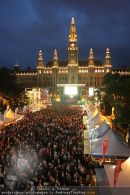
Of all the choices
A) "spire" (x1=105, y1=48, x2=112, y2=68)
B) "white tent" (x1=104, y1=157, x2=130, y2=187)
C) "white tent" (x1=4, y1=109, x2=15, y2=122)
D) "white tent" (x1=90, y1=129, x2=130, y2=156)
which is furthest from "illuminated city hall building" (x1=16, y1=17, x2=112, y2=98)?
"white tent" (x1=104, y1=157, x2=130, y2=187)

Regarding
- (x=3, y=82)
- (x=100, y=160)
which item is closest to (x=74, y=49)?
(x=3, y=82)

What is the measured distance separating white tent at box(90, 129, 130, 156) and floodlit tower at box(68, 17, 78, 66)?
139m

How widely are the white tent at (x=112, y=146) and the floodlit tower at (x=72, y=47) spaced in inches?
5467

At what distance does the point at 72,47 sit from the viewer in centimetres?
16012

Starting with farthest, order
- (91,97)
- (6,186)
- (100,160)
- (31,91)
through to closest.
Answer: (91,97) < (31,91) < (100,160) < (6,186)

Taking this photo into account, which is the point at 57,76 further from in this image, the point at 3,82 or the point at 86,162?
the point at 86,162

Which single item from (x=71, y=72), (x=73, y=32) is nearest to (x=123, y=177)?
(x=71, y=72)

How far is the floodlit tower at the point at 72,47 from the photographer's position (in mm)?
159875

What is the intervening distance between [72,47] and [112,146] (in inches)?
5603

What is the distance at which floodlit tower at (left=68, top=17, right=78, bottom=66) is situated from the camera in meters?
160

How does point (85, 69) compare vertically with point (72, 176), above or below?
above

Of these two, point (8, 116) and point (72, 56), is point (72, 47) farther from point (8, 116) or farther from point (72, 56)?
point (8, 116)

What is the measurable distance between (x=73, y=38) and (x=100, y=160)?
144274mm

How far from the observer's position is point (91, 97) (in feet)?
333
